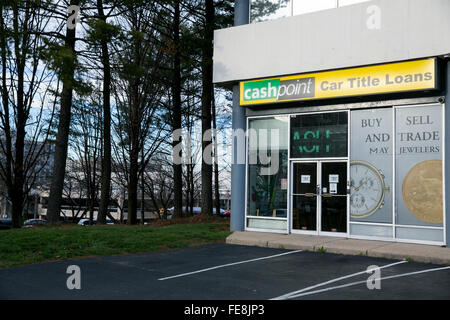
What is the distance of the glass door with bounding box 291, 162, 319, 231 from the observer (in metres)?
13.3

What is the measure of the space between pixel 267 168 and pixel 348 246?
4.05 meters

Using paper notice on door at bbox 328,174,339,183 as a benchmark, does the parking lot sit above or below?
below

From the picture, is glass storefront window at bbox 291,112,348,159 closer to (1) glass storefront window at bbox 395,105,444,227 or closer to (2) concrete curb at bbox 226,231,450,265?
(1) glass storefront window at bbox 395,105,444,227

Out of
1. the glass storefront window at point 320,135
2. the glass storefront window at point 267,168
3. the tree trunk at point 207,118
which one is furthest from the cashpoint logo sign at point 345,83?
the tree trunk at point 207,118

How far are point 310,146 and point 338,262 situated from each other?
4677mm

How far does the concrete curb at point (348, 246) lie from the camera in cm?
981

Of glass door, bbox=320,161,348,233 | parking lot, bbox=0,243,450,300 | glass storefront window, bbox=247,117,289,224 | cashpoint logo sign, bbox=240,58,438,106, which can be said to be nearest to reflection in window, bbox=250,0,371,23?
cashpoint logo sign, bbox=240,58,438,106

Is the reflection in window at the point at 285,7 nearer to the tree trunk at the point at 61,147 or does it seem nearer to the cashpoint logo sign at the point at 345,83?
the cashpoint logo sign at the point at 345,83

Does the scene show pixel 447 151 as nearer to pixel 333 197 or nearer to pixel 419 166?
pixel 419 166

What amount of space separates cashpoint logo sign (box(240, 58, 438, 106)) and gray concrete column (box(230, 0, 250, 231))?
22.0 inches

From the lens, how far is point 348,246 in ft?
36.0

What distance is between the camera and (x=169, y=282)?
7.50 metres

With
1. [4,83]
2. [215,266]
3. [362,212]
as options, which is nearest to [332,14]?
[362,212]
